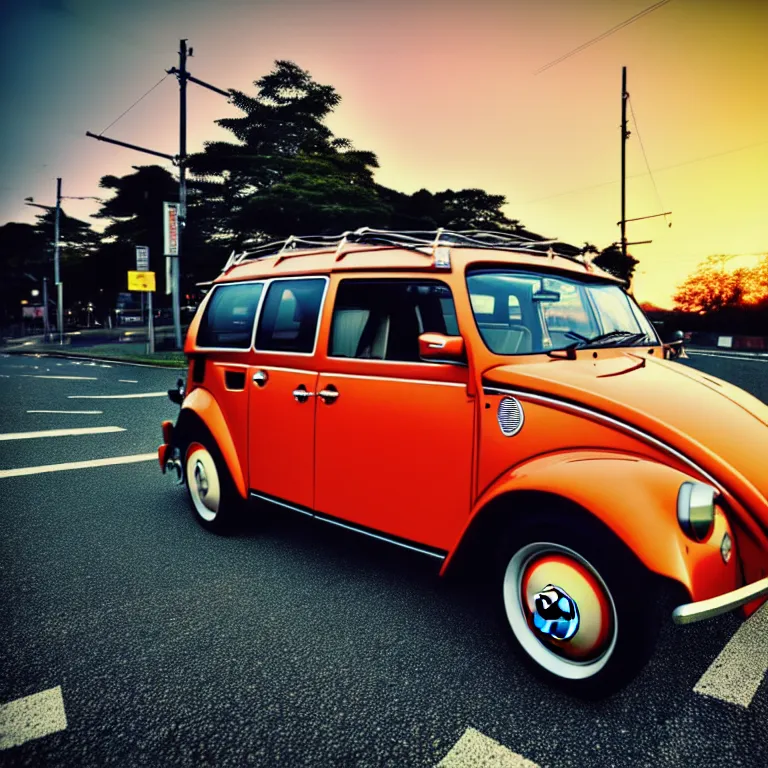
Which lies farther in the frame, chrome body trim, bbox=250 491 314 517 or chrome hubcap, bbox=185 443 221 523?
chrome hubcap, bbox=185 443 221 523

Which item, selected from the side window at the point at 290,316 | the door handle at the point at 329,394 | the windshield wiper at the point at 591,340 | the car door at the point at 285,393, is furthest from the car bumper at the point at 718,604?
the side window at the point at 290,316

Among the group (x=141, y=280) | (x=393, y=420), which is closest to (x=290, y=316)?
(x=393, y=420)

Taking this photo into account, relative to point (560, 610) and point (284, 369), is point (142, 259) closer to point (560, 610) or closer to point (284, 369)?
point (284, 369)

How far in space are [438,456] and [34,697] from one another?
203 centimetres

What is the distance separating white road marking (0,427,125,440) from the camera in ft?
25.6

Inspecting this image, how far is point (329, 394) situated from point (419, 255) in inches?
36.9

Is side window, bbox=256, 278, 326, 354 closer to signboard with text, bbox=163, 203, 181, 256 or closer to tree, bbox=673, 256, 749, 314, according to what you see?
signboard with text, bbox=163, 203, 181, 256

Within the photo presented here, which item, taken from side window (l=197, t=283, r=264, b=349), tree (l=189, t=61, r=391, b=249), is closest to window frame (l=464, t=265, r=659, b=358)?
side window (l=197, t=283, r=264, b=349)

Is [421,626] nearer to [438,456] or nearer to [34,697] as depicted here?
[438,456]

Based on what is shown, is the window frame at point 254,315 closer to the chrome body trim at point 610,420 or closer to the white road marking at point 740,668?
the chrome body trim at point 610,420

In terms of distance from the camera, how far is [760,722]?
2268mm

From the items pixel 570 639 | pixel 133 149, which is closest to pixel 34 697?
pixel 570 639

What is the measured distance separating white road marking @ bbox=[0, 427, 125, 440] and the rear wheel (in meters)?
4.21

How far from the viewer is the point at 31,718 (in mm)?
2316
